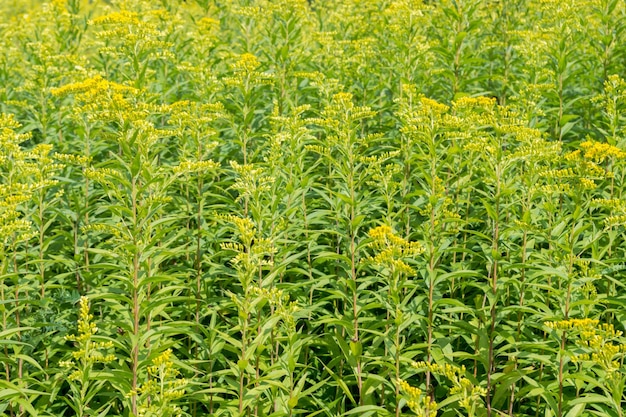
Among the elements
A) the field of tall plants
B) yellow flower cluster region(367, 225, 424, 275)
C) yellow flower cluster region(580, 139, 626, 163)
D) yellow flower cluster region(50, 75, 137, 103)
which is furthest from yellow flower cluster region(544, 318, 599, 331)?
yellow flower cluster region(50, 75, 137, 103)

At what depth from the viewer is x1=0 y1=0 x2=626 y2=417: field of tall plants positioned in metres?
5.03

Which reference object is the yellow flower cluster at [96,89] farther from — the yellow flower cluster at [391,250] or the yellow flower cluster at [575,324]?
the yellow flower cluster at [575,324]

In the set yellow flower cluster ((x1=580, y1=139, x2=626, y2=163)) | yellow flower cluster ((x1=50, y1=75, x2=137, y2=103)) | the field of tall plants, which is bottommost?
the field of tall plants

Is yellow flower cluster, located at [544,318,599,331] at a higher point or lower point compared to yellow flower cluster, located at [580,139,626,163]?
lower

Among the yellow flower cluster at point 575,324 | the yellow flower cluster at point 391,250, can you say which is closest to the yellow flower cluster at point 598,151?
the yellow flower cluster at point 575,324

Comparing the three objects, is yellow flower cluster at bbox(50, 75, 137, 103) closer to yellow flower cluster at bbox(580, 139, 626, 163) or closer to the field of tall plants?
the field of tall plants

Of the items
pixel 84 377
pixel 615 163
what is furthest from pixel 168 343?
pixel 615 163

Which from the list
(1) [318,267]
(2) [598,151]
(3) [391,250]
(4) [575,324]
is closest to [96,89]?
(1) [318,267]

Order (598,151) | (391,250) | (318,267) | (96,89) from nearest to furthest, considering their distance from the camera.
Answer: (391,250)
(598,151)
(96,89)
(318,267)

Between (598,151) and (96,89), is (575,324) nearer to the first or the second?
(598,151)

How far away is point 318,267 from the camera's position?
21.9 feet

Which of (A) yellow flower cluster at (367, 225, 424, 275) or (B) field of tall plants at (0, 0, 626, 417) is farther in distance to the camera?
(B) field of tall plants at (0, 0, 626, 417)

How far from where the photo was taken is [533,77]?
7.84 meters

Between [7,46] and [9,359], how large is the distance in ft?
21.7
